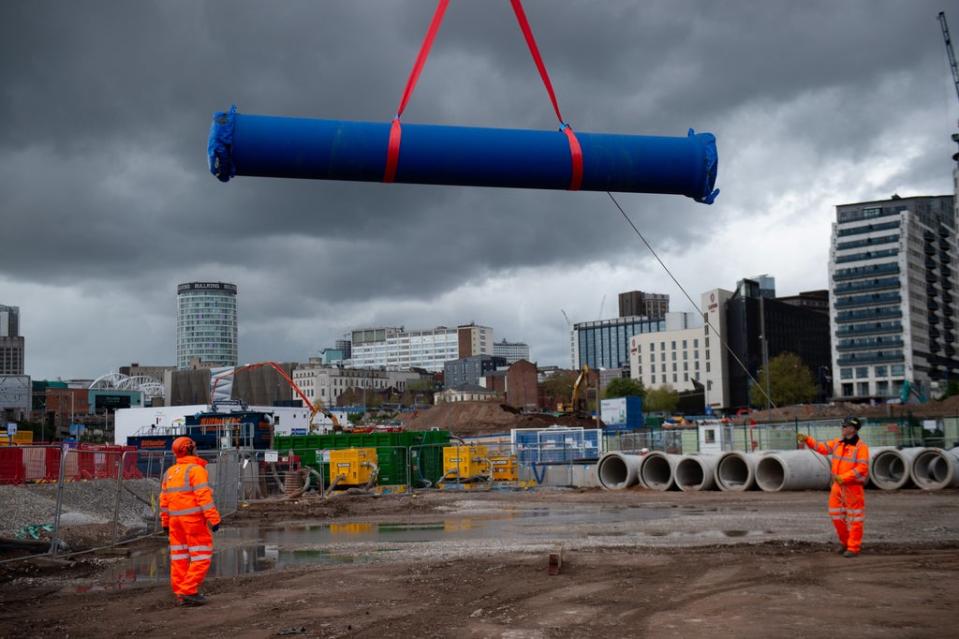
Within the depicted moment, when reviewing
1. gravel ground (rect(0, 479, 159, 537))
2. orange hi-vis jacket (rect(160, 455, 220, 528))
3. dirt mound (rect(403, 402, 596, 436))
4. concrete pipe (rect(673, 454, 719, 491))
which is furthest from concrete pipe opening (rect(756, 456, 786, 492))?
dirt mound (rect(403, 402, 596, 436))

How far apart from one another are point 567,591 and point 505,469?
27685 millimetres

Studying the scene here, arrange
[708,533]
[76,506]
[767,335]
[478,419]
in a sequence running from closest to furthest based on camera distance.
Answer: [708,533]
[76,506]
[478,419]
[767,335]

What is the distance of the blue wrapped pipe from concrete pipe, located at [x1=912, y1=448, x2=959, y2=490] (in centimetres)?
2206

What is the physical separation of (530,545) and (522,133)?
27.5 ft

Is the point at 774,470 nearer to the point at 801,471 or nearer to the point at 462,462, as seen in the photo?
the point at 801,471

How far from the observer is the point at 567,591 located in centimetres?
959

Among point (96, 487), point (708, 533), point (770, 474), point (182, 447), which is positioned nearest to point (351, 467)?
point (96, 487)

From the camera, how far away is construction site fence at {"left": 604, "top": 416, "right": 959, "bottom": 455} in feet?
141

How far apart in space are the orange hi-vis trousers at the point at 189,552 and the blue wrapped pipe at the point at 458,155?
3.86m

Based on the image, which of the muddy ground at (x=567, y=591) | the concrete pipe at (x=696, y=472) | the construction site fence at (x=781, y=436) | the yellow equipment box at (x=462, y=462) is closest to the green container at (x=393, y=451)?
the yellow equipment box at (x=462, y=462)

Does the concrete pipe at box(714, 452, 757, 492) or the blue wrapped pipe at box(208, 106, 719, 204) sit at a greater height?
the blue wrapped pipe at box(208, 106, 719, 204)

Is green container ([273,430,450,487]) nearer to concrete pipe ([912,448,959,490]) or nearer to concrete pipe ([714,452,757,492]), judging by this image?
concrete pipe ([714,452,757,492])

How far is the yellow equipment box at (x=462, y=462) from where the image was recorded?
1420 inches

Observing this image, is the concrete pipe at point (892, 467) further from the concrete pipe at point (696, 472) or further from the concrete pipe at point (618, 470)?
the concrete pipe at point (618, 470)
